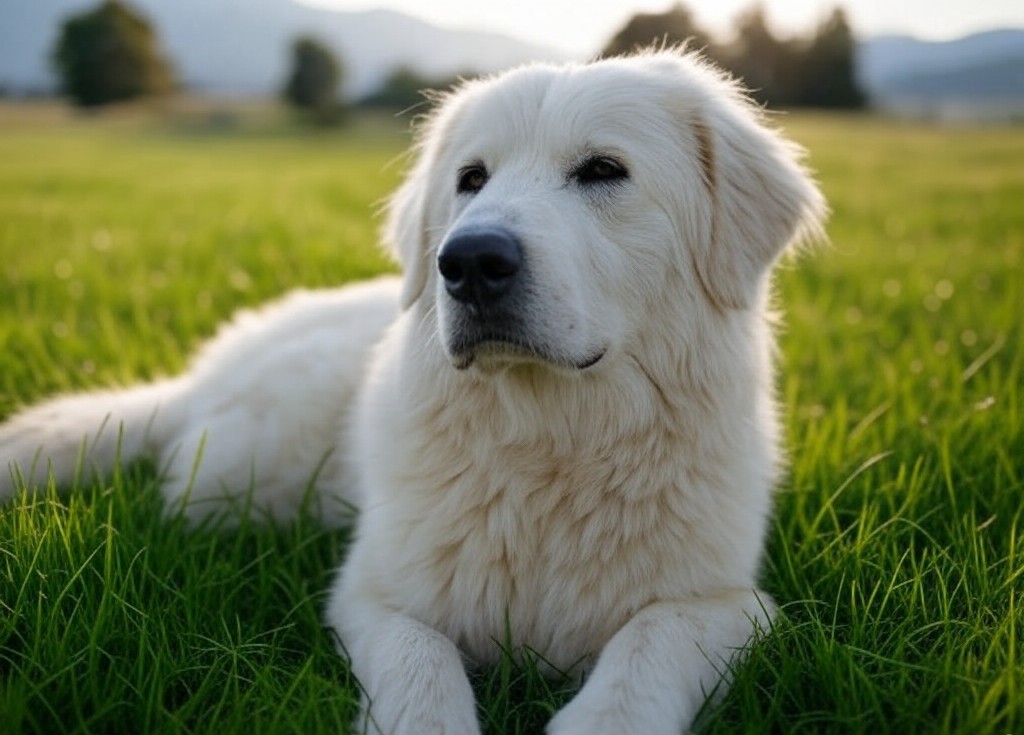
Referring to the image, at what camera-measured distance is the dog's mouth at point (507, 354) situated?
2256 millimetres

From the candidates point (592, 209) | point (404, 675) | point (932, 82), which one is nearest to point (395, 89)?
point (932, 82)

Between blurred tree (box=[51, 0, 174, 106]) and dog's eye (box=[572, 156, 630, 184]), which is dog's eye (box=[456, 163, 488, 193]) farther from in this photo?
blurred tree (box=[51, 0, 174, 106])

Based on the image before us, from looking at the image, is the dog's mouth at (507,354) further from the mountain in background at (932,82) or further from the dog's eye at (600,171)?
the mountain in background at (932,82)

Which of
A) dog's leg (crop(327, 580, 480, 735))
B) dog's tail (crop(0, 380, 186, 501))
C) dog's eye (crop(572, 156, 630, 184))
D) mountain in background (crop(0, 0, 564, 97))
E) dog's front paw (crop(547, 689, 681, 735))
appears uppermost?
dog's eye (crop(572, 156, 630, 184))

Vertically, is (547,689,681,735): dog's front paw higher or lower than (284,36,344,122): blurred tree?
higher

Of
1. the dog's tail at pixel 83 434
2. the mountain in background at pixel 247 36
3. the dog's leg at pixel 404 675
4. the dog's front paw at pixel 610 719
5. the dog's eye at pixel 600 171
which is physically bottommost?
the mountain in background at pixel 247 36

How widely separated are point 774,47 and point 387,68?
25.7 meters

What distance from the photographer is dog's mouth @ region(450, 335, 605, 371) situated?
226 cm

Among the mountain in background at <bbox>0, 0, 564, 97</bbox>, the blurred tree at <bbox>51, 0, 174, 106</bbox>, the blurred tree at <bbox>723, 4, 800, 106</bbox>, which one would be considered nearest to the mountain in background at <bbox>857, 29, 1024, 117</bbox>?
the blurred tree at <bbox>723, 4, 800, 106</bbox>

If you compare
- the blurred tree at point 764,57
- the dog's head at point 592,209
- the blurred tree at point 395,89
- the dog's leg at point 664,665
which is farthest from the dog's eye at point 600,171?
the blurred tree at point 395,89

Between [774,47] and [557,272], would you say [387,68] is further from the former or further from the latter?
[557,272]

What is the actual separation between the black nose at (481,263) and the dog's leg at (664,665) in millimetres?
944

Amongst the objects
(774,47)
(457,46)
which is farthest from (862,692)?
(457,46)

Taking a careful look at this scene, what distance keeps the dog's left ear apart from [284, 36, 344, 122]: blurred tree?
56.1 meters
